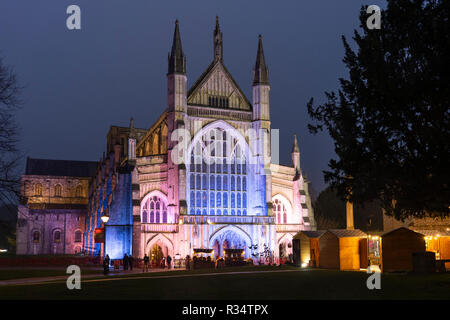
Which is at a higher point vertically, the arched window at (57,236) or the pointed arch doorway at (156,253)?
the arched window at (57,236)

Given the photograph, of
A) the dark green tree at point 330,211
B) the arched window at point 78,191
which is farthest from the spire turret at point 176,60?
the arched window at point 78,191

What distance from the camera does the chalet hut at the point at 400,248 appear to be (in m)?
30.9

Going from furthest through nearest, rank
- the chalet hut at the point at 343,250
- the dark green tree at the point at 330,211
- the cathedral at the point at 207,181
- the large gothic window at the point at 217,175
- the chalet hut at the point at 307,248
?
the dark green tree at the point at 330,211
the large gothic window at the point at 217,175
the cathedral at the point at 207,181
the chalet hut at the point at 307,248
the chalet hut at the point at 343,250

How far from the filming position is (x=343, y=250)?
34.3m

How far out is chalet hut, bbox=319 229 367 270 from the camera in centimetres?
3431

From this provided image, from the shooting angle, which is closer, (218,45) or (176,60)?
(176,60)

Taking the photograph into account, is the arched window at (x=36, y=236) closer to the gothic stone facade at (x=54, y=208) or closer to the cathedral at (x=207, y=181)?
the gothic stone facade at (x=54, y=208)

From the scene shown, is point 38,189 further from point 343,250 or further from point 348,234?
point 343,250

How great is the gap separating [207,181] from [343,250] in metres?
24.7

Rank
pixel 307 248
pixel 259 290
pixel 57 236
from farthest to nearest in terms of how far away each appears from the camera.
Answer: pixel 57 236, pixel 307 248, pixel 259 290

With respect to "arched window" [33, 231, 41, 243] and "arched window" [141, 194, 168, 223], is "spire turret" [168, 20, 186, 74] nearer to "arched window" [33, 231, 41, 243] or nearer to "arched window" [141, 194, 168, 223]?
"arched window" [141, 194, 168, 223]

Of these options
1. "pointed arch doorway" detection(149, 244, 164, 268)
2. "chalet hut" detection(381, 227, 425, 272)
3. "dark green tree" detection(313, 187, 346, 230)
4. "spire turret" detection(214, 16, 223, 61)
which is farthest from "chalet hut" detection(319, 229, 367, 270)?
"dark green tree" detection(313, 187, 346, 230)

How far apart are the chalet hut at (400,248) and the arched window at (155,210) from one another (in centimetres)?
2789

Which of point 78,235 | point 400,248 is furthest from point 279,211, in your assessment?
point 78,235
